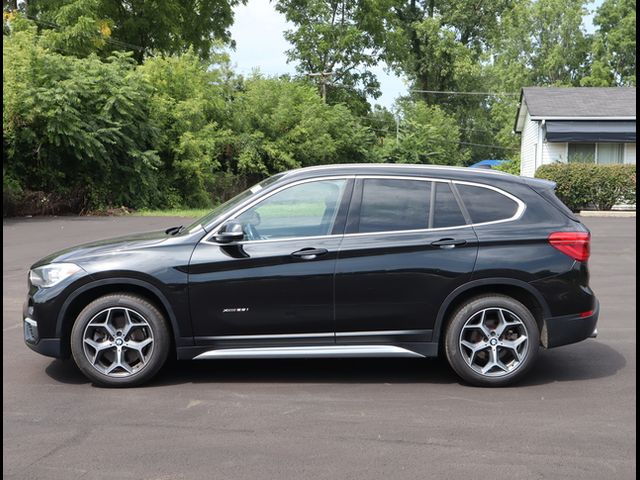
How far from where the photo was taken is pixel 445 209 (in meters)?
5.86

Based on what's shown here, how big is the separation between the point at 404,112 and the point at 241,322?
5220 cm

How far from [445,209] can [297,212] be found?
1175 millimetres

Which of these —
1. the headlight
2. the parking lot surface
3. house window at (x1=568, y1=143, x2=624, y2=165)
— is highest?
house window at (x1=568, y1=143, x2=624, y2=165)

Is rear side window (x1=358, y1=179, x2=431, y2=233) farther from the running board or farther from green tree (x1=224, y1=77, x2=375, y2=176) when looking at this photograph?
green tree (x1=224, y1=77, x2=375, y2=176)

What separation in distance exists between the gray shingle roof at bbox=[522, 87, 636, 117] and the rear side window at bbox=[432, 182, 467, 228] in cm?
2774

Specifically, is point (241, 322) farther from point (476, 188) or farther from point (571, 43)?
point (571, 43)

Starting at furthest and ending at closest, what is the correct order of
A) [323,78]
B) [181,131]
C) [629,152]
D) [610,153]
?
[323,78] → [610,153] → [629,152] → [181,131]

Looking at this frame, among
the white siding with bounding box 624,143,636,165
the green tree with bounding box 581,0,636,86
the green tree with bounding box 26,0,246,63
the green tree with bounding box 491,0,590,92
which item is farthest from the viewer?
the green tree with bounding box 491,0,590,92

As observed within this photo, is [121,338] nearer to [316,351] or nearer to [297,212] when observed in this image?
[316,351]

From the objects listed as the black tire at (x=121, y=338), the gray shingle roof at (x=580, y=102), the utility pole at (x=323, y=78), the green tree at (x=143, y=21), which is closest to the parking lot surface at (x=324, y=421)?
the black tire at (x=121, y=338)


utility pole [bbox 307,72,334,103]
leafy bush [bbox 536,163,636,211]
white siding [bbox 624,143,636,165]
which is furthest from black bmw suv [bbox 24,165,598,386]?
utility pole [bbox 307,72,334,103]

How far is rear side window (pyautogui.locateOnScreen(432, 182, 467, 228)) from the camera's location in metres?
5.82

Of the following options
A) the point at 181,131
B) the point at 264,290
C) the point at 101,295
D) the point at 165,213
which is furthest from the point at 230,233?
the point at 181,131

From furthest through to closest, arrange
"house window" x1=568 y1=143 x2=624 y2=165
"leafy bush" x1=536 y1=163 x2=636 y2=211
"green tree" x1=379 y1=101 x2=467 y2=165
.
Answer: "green tree" x1=379 y1=101 x2=467 y2=165 → "house window" x1=568 y1=143 x2=624 y2=165 → "leafy bush" x1=536 y1=163 x2=636 y2=211
